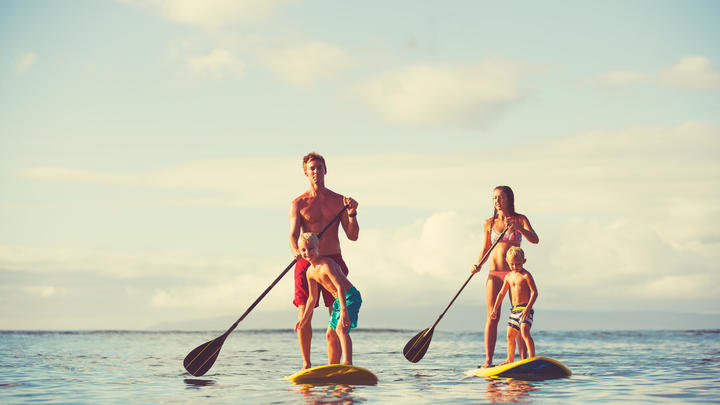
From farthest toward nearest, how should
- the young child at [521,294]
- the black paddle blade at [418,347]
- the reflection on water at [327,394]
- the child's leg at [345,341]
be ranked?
the black paddle blade at [418,347] → the young child at [521,294] → the child's leg at [345,341] → the reflection on water at [327,394]

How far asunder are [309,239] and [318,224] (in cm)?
65

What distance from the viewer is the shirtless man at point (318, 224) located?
925cm

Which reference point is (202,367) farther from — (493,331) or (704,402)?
(704,402)

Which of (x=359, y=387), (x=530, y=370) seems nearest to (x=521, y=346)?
(x=530, y=370)

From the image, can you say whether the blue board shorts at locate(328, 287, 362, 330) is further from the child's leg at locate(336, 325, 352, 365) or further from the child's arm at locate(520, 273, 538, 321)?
the child's arm at locate(520, 273, 538, 321)

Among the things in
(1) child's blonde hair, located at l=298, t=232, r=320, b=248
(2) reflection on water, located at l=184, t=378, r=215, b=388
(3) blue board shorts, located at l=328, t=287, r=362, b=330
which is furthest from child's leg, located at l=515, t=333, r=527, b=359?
(2) reflection on water, located at l=184, t=378, r=215, b=388

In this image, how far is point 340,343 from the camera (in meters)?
9.20

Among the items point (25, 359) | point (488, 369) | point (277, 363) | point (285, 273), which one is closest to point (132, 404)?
point (285, 273)

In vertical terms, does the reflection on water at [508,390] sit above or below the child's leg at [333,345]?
below

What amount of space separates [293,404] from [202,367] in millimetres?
3207

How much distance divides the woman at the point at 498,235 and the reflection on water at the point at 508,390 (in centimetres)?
90

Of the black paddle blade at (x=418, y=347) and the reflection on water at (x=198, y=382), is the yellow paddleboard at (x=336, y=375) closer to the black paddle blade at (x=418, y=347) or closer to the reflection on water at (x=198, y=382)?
the reflection on water at (x=198, y=382)

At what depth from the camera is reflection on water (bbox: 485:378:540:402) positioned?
307 inches

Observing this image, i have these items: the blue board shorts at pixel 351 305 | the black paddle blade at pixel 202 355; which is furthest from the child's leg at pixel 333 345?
the black paddle blade at pixel 202 355
